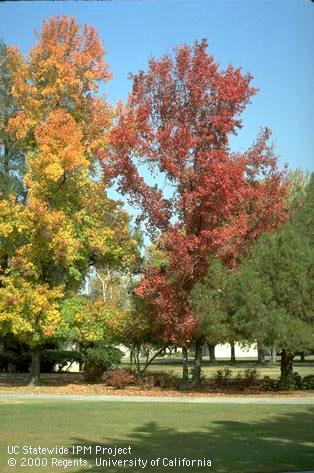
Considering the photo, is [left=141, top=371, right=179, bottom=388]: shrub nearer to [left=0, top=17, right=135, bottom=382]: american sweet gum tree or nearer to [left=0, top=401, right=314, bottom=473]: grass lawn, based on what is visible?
[left=0, top=17, right=135, bottom=382]: american sweet gum tree

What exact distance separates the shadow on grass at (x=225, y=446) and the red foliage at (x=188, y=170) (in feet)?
30.0

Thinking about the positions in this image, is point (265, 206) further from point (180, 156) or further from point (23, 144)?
point (23, 144)

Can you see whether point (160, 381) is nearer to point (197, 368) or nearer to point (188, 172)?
point (197, 368)

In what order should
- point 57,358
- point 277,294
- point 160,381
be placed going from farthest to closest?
point 57,358
point 160,381
point 277,294

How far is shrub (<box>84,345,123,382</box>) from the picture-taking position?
2764 cm

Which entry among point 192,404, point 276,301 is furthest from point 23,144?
point 192,404

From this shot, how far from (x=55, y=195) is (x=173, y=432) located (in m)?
15.7

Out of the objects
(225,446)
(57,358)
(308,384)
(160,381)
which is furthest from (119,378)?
(225,446)

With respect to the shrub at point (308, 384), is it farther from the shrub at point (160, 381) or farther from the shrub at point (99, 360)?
the shrub at point (99, 360)

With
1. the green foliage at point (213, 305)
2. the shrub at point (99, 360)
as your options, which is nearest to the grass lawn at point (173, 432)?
the green foliage at point (213, 305)

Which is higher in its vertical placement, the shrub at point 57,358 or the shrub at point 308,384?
the shrub at point 57,358

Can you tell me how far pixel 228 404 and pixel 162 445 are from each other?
7465 millimetres

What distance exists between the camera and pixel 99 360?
91.7ft

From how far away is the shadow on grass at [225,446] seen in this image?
9443 mm
